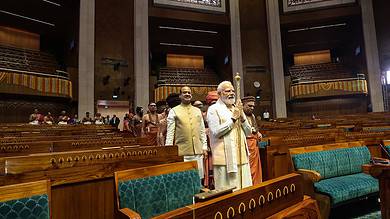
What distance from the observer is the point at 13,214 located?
3.43ft

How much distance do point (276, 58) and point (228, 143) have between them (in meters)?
14.2

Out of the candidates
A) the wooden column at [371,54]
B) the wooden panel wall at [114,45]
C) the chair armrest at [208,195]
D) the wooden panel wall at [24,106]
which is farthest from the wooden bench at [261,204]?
the wooden column at [371,54]

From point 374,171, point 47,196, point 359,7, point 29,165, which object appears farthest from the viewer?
point 359,7

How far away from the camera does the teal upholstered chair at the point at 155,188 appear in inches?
59.9

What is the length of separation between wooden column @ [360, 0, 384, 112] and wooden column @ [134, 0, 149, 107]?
1259cm

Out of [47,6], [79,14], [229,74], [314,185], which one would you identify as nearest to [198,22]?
[229,74]

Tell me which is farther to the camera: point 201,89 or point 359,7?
point 201,89

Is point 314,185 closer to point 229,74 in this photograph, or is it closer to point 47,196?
point 47,196

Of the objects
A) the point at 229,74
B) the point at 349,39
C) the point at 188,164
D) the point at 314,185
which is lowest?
the point at 314,185

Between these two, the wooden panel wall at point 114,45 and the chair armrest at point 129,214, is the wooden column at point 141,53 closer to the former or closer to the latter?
the wooden panel wall at point 114,45

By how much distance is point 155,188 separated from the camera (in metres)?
1.64

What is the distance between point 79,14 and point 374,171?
44.0ft

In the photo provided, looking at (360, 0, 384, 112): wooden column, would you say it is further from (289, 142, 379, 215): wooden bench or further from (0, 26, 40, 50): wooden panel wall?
(0, 26, 40, 50): wooden panel wall

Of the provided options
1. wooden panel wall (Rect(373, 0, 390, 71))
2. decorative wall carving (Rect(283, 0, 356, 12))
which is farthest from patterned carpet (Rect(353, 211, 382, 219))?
decorative wall carving (Rect(283, 0, 356, 12))
